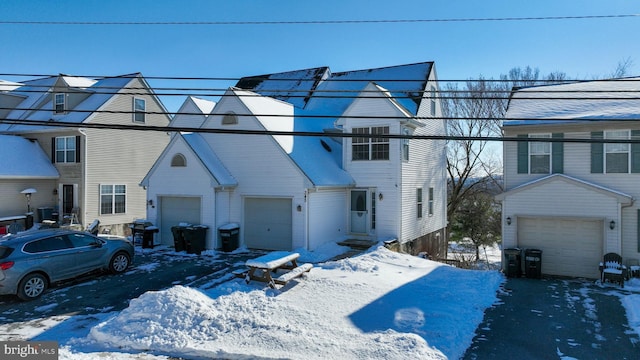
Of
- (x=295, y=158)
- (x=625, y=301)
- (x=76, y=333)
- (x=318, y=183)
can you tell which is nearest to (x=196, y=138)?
(x=295, y=158)

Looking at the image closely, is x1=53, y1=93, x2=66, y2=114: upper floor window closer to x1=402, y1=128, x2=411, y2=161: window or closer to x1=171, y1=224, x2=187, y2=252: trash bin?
x1=171, y1=224, x2=187, y2=252: trash bin

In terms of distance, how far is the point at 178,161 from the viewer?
1744 cm

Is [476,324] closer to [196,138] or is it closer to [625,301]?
[625,301]

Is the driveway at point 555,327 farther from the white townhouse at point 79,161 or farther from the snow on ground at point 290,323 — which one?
the white townhouse at point 79,161

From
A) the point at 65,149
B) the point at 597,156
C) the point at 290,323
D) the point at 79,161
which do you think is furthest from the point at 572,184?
the point at 65,149

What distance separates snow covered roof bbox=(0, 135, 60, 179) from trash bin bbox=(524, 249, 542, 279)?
964 inches

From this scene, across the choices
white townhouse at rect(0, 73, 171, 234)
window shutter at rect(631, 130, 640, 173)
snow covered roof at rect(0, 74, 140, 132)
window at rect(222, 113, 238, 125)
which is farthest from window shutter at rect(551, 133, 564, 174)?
snow covered roof at rect(0, 74, 140, 132)

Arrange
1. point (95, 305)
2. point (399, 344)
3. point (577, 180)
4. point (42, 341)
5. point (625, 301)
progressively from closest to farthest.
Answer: point (399, 344), point (42, 341), point (95, 305), point (625, 301), point (577, 180)

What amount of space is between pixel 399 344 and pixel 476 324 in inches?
102

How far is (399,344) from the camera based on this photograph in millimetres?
6906

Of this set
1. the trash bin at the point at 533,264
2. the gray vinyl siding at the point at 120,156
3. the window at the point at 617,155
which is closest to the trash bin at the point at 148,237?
the gray vinyl siding at the point at 120,156

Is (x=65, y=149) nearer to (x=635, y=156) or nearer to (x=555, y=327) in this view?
(x=555, y=327)

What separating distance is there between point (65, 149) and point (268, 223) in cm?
1422

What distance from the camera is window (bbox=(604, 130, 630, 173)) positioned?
46.3ft
